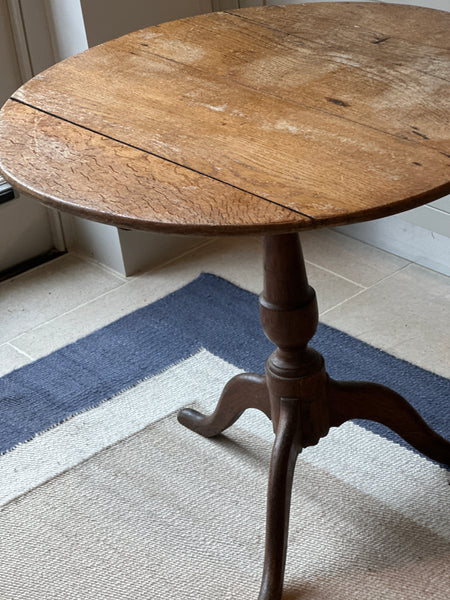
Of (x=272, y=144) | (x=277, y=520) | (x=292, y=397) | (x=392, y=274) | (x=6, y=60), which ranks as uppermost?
(x=272, y=144)

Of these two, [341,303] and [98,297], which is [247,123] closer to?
[341,303]

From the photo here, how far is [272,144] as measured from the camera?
1057 millimetres

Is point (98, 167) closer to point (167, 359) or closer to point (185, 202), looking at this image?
point (185, 202)

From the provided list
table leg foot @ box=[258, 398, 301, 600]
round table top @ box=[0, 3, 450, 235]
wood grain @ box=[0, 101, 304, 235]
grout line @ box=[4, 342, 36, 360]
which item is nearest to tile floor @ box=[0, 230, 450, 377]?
grout line @ box=[4, 342, 36, 360]

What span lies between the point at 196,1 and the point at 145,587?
149cm

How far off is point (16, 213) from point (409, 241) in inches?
40.7

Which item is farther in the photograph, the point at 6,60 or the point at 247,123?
the point at 6,60

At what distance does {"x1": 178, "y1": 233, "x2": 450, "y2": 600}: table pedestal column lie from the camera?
125 centimetres

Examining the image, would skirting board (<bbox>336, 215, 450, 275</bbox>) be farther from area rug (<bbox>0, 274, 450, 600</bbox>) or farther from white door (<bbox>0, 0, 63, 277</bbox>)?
white door (<bbox>0, 0, 63, 277</bbox>)

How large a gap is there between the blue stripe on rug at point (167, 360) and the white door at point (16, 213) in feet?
1.47

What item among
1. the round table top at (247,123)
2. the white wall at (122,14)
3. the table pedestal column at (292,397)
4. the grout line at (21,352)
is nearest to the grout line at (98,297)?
the grout line at (21,352)

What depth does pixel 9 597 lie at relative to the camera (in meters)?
1.33

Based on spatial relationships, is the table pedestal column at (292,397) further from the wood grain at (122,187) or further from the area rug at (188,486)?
the wood grain at (122,187)

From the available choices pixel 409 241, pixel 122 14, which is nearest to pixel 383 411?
pixel 409 241
